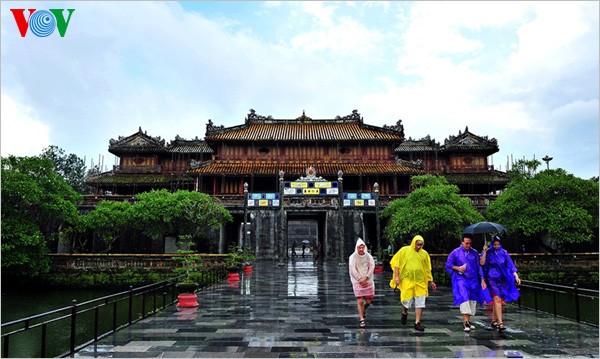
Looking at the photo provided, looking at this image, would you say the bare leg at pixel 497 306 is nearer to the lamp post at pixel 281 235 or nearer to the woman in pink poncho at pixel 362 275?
the woman in pink poncho at pixel 362 275

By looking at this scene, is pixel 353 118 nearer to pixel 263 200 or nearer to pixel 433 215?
pixel 263 200

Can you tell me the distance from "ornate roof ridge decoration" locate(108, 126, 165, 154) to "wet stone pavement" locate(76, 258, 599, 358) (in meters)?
36.3

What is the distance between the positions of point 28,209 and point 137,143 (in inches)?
844

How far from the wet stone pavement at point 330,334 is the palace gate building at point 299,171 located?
19.9 m

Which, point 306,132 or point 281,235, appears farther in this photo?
point 306,132

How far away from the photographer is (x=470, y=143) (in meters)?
47.3

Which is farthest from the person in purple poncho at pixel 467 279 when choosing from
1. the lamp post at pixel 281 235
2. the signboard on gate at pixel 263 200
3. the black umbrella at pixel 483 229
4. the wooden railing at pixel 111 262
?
the signboard on gate at pixel 263 200

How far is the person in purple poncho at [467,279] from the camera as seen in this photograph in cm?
895

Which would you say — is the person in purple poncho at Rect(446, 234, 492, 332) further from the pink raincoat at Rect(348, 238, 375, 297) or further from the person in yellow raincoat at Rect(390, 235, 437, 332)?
the pink raincoat at Rect(348, 238, 375, 297)

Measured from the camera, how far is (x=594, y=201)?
27.9 metres

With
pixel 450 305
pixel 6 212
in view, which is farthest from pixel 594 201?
pixel 6 212

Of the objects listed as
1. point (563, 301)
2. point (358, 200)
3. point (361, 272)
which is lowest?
point (563, 301)

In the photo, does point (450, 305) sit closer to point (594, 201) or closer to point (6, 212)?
point (594, 201)

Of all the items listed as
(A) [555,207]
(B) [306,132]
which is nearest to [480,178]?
(A) [555,207]
